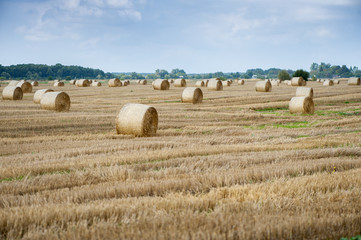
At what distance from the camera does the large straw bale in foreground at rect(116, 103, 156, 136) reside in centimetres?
1378

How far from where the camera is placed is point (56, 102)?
21.2 meters

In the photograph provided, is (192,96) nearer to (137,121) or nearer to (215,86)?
(137,121)

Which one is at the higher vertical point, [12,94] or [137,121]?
[12,94]

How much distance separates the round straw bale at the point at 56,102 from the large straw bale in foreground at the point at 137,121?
8.39 metres

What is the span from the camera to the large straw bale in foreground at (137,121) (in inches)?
Answer: 543

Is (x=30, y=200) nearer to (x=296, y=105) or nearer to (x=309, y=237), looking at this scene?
(x=309, y=237)

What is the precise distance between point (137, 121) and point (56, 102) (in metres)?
9.09

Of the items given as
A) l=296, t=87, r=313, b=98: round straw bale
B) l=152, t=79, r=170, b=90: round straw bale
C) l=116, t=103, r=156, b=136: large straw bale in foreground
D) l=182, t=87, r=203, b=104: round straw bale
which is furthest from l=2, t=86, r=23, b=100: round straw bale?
l=296, t=87, r=313, b=98: round straw bale

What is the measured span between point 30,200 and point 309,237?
12.2 feet

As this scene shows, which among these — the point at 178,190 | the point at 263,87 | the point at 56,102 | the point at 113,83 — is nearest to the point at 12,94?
the point at 56,102

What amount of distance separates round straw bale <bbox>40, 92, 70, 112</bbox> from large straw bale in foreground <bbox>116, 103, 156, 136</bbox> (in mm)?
8386

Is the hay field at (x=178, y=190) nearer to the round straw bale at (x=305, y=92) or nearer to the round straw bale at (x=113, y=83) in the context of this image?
the round straw bale at (x=305, y=92)

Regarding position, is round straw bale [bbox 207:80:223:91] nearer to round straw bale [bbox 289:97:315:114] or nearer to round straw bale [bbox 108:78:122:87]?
round straw bale [bbox 108:78:122:87]

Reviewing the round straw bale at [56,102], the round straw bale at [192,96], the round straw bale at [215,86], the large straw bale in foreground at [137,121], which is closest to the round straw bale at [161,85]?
the round straw bale at [215,86]
